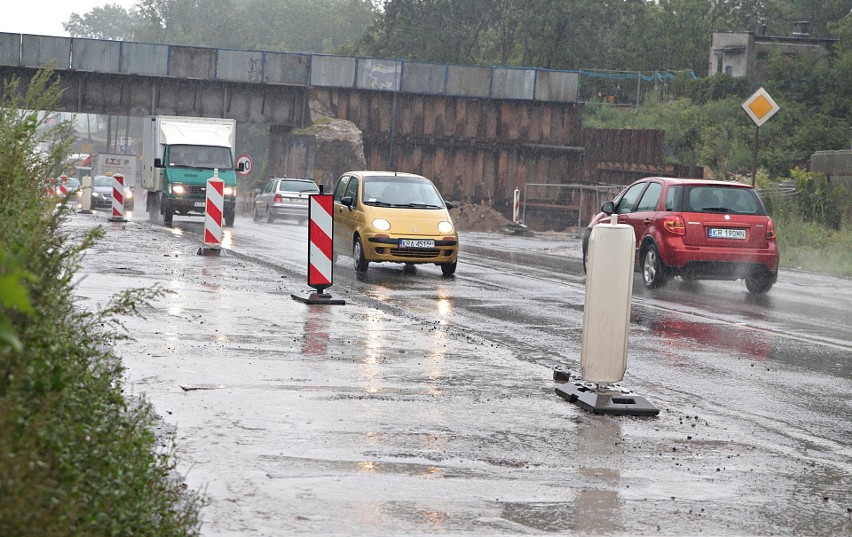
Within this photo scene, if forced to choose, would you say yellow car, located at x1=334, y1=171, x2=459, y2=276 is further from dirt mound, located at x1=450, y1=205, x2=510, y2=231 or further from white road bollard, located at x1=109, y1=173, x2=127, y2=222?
dirt mound, located at x1=450, y1=205, x2=510, y2=231

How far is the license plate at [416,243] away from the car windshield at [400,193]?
1.05 m

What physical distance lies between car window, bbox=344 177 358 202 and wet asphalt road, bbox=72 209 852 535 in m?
5.45

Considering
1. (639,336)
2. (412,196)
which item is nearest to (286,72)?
(412,196)

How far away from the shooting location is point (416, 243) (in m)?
20.1

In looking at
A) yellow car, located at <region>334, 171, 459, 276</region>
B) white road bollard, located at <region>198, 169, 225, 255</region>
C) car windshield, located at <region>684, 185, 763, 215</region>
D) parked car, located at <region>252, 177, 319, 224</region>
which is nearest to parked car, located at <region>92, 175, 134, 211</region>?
parked car, located at <region>252, 177, 319, 224</region>

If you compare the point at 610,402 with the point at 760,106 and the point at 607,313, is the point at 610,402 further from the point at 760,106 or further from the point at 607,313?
the point at 760,106

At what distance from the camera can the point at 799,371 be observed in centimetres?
1066

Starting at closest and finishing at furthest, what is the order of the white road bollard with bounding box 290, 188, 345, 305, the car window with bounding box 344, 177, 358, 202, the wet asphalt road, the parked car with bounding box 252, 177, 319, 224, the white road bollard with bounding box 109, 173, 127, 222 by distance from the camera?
1. the wet asphalt road
2. the white road bollard with bounding box 290, 188, 345, 305
3. the car window with bounding box 344, 177, 358, 202
4. the white road bollard with bounding box 109, 173, 127, 222
5. the parked car with bounding box 252, 177, 319, 224

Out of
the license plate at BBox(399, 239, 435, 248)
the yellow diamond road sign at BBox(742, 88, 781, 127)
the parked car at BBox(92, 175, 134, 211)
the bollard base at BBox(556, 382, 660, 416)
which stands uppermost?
the yellow diamond road sign at BBox(742, 88, 781, 127)

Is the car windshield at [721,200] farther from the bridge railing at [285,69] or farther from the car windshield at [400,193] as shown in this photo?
the bridge railing at [285,69]

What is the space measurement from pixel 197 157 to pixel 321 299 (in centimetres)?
2512

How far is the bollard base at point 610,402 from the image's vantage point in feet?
27.0

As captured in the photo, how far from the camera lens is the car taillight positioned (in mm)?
18578

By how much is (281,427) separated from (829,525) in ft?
Answer: 10.1
